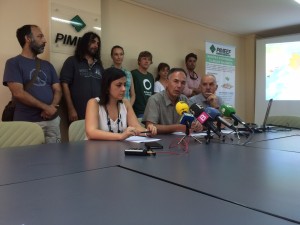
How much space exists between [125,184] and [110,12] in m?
3.66

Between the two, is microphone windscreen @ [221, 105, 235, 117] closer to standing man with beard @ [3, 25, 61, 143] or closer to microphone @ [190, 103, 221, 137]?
microphone @ [190, 103, 221, 137]

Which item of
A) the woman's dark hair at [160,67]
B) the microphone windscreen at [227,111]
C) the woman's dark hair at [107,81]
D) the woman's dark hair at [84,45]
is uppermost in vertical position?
the woman's dark hair at [84,45]

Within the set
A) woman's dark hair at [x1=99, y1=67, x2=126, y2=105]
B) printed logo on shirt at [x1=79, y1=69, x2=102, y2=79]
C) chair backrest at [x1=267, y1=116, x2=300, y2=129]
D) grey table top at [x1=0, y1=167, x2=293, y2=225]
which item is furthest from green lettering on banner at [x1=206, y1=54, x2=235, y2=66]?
grey table top at [x1=0, y1=167, x2=293, y2=225]

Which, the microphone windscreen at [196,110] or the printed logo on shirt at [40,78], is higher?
the printed logo on shirt at [40,78]

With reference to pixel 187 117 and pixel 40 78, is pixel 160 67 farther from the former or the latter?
pixel 187 117

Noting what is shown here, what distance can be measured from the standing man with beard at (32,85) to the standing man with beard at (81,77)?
37 cm

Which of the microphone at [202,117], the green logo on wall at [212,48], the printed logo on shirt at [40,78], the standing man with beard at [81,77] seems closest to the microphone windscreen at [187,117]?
the microphone at [202,117]

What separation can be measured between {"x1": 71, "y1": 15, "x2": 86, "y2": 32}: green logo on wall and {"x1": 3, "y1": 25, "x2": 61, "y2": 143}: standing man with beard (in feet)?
2.73

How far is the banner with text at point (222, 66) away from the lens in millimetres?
5109

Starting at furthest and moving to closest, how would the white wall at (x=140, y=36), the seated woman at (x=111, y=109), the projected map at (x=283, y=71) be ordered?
the projected map at (x=283, y=71) < the white wall at (x=140, y=36) < the seated woman at (x=111, y=109)

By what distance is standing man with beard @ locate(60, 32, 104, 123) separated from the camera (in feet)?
10.7

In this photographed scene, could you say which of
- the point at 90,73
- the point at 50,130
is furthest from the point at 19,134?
the point at 90,73

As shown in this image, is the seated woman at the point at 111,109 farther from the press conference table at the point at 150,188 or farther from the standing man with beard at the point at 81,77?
the standing man with beard at the point at 81,77

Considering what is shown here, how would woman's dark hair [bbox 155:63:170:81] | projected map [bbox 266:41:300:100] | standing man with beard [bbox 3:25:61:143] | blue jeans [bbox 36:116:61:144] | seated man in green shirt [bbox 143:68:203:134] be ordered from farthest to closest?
1. projected map [bbox 266:41:300:100]
2. woman's dark hair [bbox 155:63:170:81]
3. blue jeans [bbox 36:116:61:144]
4. standing man with beard [bbox 3:25:61:143]
5. seated man in green shirt [bbox 143:68:203:134]
